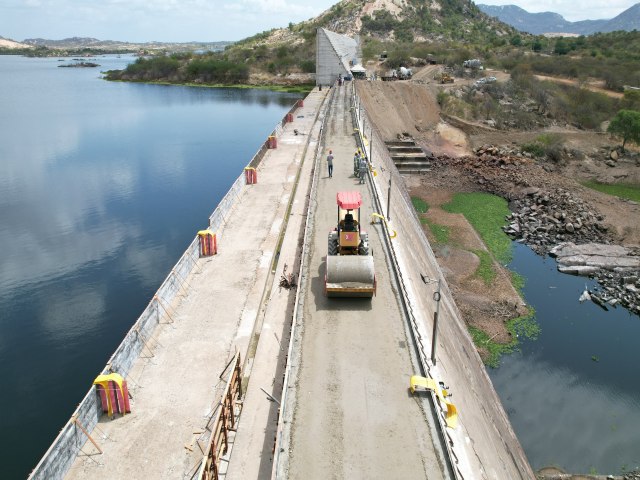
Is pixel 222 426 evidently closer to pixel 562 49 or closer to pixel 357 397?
pixel 357 397

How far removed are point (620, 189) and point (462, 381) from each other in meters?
40.6

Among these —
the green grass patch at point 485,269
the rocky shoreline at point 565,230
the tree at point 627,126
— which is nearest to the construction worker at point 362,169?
the green grass patch at point 485,269

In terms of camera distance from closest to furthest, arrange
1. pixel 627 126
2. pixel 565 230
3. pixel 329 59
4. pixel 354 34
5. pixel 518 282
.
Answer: pixel 518 282 < pixel 565 230 < pixel 627 126 < pixel 329 59 < pixel 354 34

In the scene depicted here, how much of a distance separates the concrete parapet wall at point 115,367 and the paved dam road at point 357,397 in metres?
5.67

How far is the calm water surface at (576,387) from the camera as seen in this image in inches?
781

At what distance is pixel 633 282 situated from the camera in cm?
3225

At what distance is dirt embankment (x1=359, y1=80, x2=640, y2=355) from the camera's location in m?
30.2

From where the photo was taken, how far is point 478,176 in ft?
169

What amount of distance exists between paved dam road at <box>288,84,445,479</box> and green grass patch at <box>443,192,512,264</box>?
19.5 metres

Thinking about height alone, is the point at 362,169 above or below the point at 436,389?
above

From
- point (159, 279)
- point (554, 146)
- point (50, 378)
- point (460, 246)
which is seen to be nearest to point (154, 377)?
point (50, 378)

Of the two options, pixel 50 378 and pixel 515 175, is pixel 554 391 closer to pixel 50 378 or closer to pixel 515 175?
pixel 50 378

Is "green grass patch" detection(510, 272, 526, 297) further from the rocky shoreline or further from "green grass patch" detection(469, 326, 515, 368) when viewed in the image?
"green grass patch" detection(469, 326, 515, 368)

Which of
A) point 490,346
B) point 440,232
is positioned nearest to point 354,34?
point 440,232
